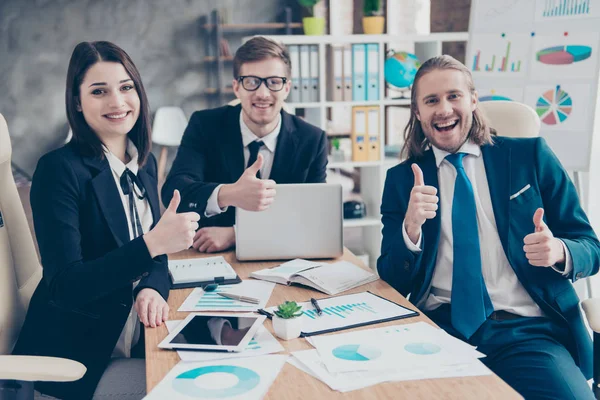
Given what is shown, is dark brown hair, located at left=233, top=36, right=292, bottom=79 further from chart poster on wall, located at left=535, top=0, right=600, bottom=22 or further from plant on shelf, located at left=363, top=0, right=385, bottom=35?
plant on shelf, located at left=363, top=0, right=385, bottom=35

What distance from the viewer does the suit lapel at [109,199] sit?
1.66 meters

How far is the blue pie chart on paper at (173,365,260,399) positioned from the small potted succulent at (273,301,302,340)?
160 millimetres

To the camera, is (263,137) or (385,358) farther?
(263,137)

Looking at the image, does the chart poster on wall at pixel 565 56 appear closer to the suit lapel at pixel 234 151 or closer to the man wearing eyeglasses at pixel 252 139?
the man wearing eyeglasses at pixel 252 139

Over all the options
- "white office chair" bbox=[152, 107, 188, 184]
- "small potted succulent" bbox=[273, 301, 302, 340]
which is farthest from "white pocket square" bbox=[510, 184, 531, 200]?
"white office chair" bbox=[152, 107, 188, 184]

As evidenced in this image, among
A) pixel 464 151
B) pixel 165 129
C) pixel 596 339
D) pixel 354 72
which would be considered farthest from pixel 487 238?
A: pixel 165 129

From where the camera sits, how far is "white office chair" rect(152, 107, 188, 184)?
664 cm

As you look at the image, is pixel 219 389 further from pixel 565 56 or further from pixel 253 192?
pixel 565 56

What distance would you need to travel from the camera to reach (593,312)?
5.01 ft

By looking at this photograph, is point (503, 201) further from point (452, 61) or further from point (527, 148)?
point (452, 61)

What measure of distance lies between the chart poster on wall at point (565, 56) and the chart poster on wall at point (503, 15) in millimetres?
105

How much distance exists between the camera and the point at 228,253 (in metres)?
2.10

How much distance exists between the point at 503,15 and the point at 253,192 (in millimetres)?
1816

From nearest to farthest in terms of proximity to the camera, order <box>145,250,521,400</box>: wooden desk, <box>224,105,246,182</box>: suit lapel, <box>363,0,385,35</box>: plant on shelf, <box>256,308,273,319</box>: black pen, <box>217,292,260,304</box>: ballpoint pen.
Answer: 1. <box>145,250,521,400</box>: wooden desk
2. <box>256,308,273,319</box>: black pen
3. <box>217,292,260,304</box>: ballpoint pen
4. <box>224,105,246,182</box>: suit lapel
5. <box>363,0,385,35</box>: plant on shelf
